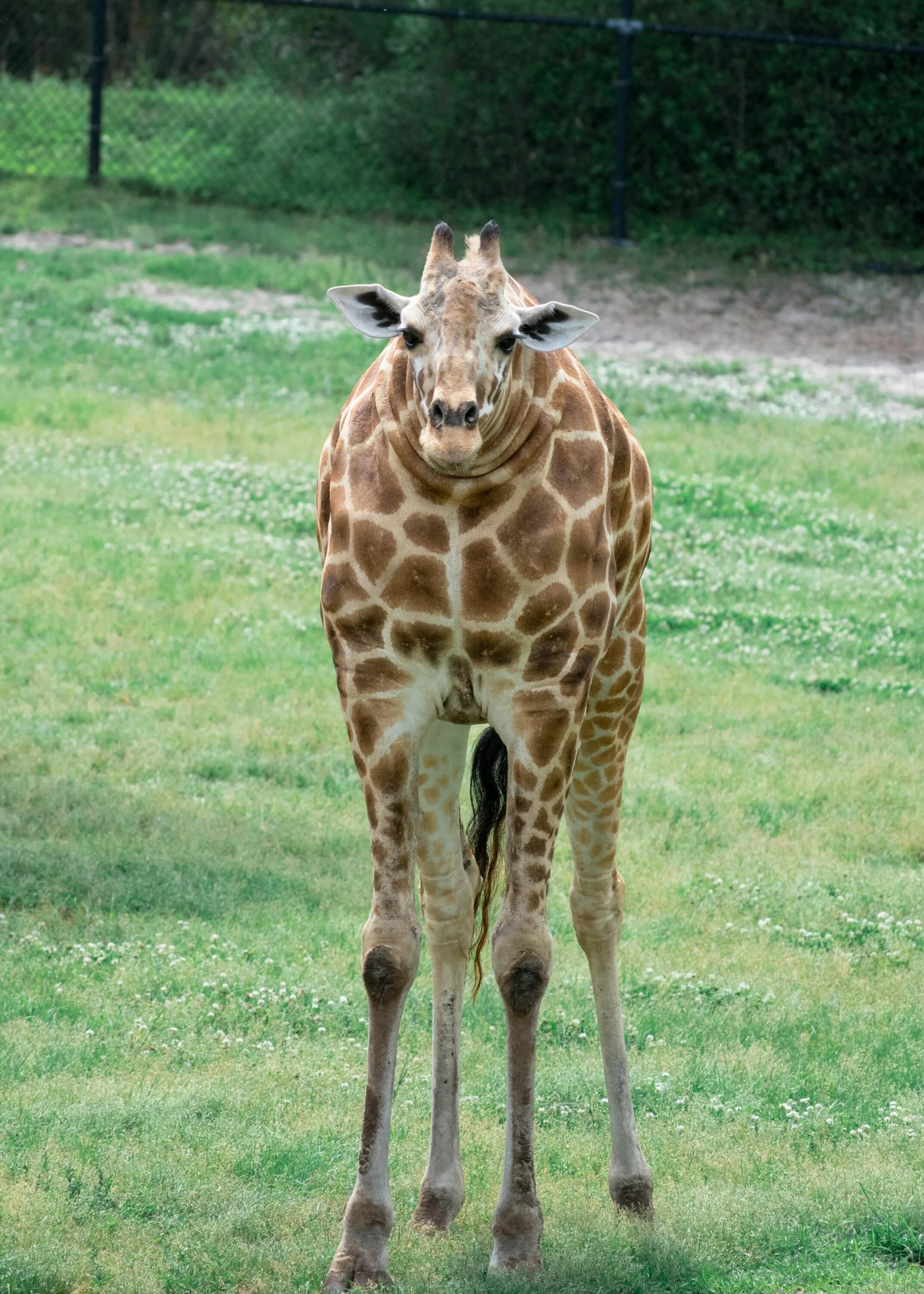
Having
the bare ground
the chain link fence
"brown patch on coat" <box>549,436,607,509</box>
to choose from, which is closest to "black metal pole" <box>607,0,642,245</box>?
the bare ground

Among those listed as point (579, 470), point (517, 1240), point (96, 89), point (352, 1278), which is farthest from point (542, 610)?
point (96, 89)

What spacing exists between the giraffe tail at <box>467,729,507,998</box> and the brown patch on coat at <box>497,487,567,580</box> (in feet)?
3.26

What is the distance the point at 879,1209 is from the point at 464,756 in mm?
1794

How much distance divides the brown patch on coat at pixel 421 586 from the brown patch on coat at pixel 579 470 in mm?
410

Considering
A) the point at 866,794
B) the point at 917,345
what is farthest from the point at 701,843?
the point at 917,345

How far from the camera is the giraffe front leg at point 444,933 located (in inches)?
191

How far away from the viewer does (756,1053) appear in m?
6.09

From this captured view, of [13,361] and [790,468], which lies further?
[13,361]

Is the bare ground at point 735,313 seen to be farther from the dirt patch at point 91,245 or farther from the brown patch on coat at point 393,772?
the brown patch on coat at point 393,772

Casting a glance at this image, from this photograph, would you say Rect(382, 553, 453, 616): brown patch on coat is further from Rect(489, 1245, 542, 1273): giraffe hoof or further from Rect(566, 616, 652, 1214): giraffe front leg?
Rect(489, 1245, 542, 1273): giraffe hoof

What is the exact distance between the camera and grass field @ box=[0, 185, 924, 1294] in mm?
4840

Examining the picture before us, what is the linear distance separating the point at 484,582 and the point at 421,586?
17cm

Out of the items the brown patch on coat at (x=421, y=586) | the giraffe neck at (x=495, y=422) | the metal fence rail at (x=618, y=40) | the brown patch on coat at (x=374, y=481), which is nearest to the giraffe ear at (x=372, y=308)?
the giraffe neck at (x=495, y=422)

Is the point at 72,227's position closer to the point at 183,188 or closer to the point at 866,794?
the point at 183,188
